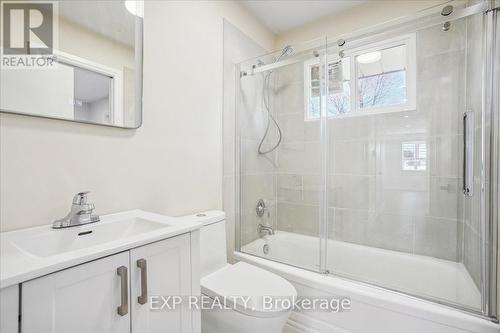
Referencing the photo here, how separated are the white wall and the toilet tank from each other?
178mm

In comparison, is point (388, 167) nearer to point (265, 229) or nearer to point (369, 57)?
point (369, 57)

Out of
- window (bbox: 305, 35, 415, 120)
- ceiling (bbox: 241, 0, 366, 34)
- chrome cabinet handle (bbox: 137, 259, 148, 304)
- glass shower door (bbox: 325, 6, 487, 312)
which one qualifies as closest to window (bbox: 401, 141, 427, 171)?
glass shower door (bbox: 325, 6, 487, 312)

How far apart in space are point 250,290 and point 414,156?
1.61 m

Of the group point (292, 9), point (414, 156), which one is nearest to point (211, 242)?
point (414, 156)

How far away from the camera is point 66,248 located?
926mm

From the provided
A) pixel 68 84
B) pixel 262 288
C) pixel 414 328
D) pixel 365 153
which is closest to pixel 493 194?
pixel 414 328

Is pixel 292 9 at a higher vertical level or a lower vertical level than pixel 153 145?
higher

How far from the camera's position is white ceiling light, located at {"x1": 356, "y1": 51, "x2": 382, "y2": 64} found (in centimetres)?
195

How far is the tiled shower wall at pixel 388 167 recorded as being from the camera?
5.74 ft

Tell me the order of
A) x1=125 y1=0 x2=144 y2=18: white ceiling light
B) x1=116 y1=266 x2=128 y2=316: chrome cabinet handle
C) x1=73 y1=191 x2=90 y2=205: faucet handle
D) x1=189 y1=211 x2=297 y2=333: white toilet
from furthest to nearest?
x1=125 y1=0 x2=144 y2=18: white ceiling light < x1=189 y1=211 x2=297 y2=333: white toilet < x1=73 y1=191 x2=90 y2=205: faucet handle < x1=116 y1=266 x2=128 y2=316: chrome cabinet handle

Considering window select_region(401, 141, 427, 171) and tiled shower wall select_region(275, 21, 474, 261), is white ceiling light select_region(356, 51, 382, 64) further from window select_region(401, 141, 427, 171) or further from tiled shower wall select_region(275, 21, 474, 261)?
window select_region(401, 141, 427, 171)

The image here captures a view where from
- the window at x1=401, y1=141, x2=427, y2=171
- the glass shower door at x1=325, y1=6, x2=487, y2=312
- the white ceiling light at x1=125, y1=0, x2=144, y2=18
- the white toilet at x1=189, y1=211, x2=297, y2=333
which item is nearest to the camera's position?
the white toilet at x1=189, y1=211, x2=297, y2=333

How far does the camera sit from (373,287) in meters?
1.45

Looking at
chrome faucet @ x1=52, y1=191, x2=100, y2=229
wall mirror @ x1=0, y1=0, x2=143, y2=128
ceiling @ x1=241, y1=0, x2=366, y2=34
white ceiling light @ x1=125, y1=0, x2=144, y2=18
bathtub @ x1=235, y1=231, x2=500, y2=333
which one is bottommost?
bathtub @ x1=235, y1=231, x2=500, y2=333
